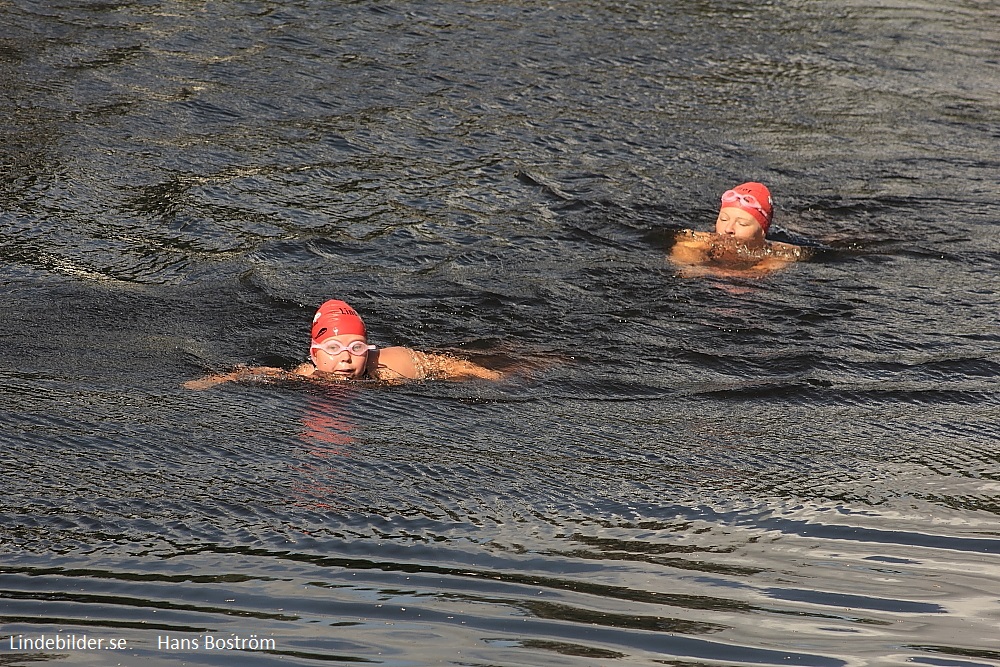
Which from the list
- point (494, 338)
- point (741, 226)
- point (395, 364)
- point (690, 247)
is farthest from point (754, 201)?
point (395, 364)

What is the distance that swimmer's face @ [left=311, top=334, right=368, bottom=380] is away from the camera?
8.39 m

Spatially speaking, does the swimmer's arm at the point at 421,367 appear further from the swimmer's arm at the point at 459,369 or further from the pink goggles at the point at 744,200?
the pink goggles at the point at 744,200

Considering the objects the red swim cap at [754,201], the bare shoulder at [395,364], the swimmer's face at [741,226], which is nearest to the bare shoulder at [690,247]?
the swimmer's face at [741,226]

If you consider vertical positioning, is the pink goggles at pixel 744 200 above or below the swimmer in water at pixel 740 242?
Result: above

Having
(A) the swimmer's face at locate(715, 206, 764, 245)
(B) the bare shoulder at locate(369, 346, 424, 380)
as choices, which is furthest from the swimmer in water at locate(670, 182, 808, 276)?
(B) the bare shoulder at locate(369, 346, 424, 380)

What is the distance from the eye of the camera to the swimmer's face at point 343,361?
8391 mm

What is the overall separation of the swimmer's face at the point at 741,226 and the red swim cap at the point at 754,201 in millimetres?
52

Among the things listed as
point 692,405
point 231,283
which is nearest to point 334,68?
point 231,283

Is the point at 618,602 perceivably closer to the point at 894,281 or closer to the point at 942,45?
the point at 894,281

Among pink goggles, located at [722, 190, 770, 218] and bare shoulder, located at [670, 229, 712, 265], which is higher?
pink goggles, located at [722, 190, 770, 218]

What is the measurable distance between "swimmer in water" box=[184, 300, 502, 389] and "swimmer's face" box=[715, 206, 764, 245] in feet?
12.7

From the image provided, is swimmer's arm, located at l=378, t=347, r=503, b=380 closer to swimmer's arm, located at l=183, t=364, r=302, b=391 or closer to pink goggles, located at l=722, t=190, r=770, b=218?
swimmer's arm, located at l=183, t=364, r=302, b=391

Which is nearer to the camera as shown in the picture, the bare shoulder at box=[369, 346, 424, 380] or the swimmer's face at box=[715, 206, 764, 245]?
the bare shoulder at box=[369, 346, 424, 380]

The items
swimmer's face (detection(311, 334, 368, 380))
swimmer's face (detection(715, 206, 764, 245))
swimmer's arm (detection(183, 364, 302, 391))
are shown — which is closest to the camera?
swimmer's arm (detection(183, 364, 302, 391))
